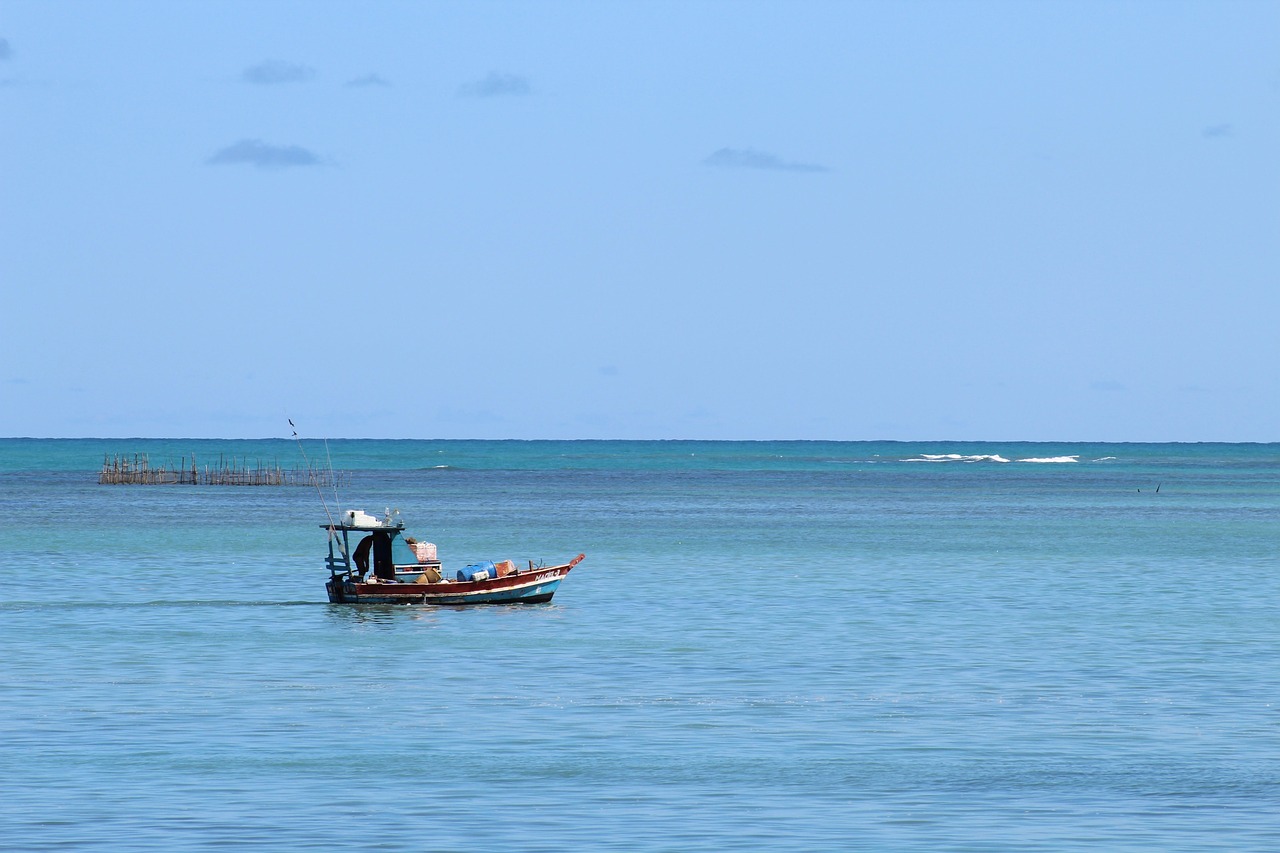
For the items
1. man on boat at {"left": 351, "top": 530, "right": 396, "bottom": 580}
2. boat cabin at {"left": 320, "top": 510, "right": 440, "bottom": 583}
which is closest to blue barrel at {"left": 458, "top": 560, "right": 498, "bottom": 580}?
boat cabin at {"left": 320, "top": 510, "right": 440, "bottom": 583}

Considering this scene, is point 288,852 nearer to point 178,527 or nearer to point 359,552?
point 359,552

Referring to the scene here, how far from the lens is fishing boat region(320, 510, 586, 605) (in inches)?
1845

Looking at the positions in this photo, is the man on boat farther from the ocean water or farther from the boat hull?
the ocean water

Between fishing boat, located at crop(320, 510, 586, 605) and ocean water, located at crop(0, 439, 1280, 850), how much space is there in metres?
0.53

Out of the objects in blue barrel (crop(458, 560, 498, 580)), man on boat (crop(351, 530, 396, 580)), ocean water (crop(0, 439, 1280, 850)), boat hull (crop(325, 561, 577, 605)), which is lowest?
ocean water (crop(0, 439, 1280, 850))

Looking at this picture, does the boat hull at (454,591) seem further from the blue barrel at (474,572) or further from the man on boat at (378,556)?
the man on boat at (378,556)

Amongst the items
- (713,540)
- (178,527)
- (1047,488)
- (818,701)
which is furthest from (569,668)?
(1047,488)

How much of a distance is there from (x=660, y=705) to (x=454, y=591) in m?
18.3

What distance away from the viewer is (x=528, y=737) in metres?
26.6

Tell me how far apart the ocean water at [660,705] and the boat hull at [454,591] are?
444mm

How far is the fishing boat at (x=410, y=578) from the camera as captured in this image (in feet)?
154

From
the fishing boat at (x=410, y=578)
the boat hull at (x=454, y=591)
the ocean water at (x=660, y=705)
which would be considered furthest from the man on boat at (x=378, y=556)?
the ocean water at (x=660, y=705)

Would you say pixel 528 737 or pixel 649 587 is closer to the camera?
pixel 528 737

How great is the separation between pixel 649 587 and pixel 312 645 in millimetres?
15987
